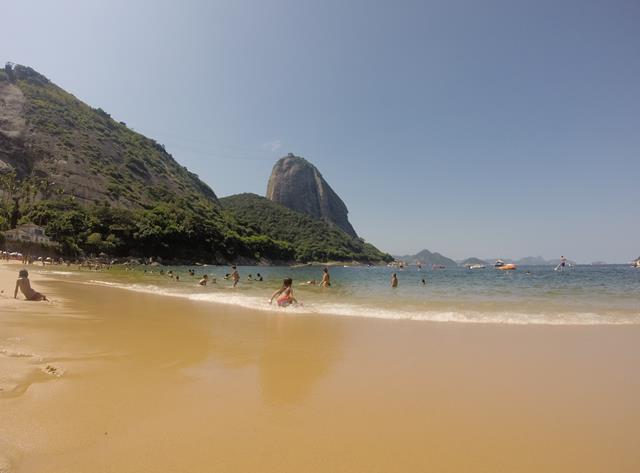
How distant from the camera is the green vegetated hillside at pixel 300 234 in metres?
159

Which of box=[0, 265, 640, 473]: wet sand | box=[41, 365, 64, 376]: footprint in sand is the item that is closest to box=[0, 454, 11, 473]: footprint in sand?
box=[0, 265, 640, 473]: wet sand

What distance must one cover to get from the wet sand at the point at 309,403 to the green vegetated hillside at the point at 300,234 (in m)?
142

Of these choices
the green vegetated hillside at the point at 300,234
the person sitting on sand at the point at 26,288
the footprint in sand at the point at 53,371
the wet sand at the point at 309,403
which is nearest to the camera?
the wet sand at the point at 309,403

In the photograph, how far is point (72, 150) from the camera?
353 feet

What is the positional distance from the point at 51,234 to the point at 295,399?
282ft

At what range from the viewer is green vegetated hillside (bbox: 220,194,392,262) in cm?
15912

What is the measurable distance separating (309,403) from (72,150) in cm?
13183

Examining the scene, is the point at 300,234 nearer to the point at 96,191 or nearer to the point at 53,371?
the point at 96,191

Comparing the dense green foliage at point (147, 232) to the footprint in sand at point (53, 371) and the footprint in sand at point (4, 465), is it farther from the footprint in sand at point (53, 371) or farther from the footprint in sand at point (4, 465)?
the footprint in sand at point (4, 465)

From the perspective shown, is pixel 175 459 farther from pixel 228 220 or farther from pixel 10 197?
pixel 228 220

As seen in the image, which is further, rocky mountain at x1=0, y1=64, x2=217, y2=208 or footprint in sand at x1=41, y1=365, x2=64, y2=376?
rocky mountain at x1=0, y1=64, x2=217, y2=208

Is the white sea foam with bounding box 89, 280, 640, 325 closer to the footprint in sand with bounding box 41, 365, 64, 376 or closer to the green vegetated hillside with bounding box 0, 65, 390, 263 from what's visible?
the footprint in sand with bounding box 41, 365, 64, 376

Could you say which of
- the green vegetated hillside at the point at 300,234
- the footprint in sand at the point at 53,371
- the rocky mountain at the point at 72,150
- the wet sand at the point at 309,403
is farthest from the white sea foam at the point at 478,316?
the green vegetated hillside at the point at 300,234

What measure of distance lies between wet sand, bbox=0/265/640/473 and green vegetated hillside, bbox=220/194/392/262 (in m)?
142
